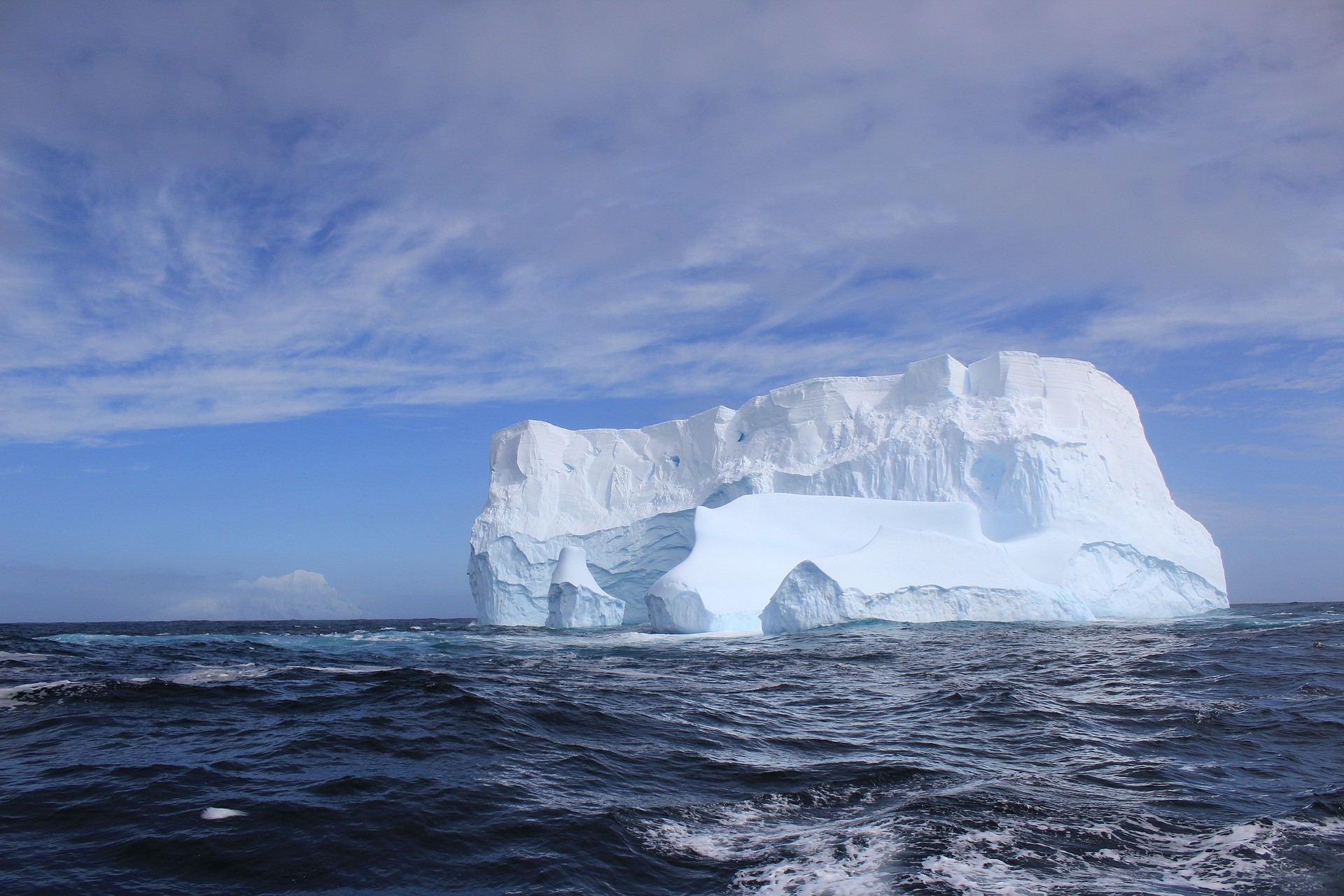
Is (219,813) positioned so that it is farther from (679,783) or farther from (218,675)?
(218,675)

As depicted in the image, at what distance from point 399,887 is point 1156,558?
977 inches

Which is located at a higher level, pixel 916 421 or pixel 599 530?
pixel 916 421

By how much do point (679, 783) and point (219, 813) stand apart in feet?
8.66

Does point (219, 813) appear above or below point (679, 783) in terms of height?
above

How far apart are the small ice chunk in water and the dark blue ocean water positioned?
0.25ft

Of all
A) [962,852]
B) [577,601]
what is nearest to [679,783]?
[962,852]

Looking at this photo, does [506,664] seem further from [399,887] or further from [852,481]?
[852,481]

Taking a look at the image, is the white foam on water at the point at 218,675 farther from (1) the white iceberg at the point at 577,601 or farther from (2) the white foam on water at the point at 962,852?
(1) the white iceberg at the point at 577,601

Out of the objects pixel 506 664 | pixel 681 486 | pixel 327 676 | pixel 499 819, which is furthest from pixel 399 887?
pixel 681 486

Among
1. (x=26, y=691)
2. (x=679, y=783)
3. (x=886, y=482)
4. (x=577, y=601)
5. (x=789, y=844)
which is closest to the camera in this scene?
(x=789, y=844)

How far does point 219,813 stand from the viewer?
4.18 metres

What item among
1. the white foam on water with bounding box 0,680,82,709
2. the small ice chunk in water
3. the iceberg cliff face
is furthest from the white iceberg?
the small ice chunk in water

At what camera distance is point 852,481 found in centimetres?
2831

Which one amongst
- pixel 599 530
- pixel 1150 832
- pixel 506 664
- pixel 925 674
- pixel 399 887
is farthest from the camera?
pixel 599 530
